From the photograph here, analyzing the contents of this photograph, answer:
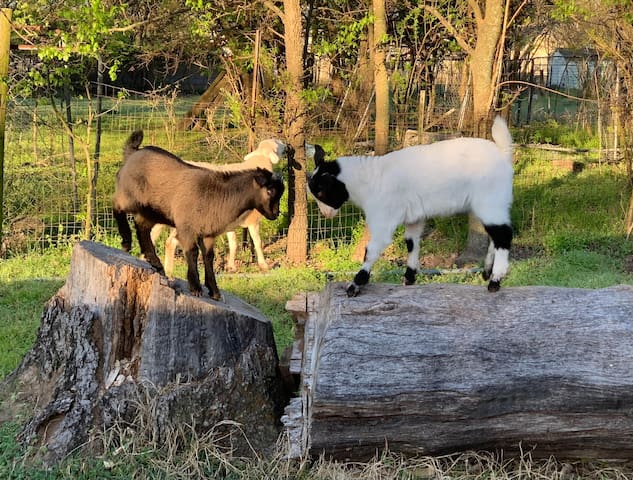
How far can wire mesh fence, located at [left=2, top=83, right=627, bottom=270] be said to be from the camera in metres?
8.94

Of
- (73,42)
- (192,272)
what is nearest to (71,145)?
(73,42)

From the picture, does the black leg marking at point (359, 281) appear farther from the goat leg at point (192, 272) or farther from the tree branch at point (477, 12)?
the tree branch at point (477, 12)

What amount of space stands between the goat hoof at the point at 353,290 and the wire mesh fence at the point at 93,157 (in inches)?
191

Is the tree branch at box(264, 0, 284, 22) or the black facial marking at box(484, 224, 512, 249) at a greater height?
the tree branch at box(264, 0, 284, 22)

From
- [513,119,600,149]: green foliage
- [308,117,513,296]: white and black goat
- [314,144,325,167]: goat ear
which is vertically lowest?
[308,117,513,296]: white and black goat

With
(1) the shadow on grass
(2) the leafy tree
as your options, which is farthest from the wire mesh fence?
(1) the shadow on grass

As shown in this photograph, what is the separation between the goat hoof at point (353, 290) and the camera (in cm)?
413

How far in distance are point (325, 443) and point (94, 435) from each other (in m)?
1.32

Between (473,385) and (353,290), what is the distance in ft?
2.94

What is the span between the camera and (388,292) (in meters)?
4.18

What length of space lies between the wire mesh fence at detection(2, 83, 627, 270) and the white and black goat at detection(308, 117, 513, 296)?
4.41m

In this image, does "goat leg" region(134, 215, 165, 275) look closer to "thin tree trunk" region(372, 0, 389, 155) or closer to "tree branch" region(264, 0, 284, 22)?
"thin tree trunk" region(372, 0, 389, 155)

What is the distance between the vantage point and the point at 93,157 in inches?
356

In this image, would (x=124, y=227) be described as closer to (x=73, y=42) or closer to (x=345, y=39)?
(x=73, y=42)
